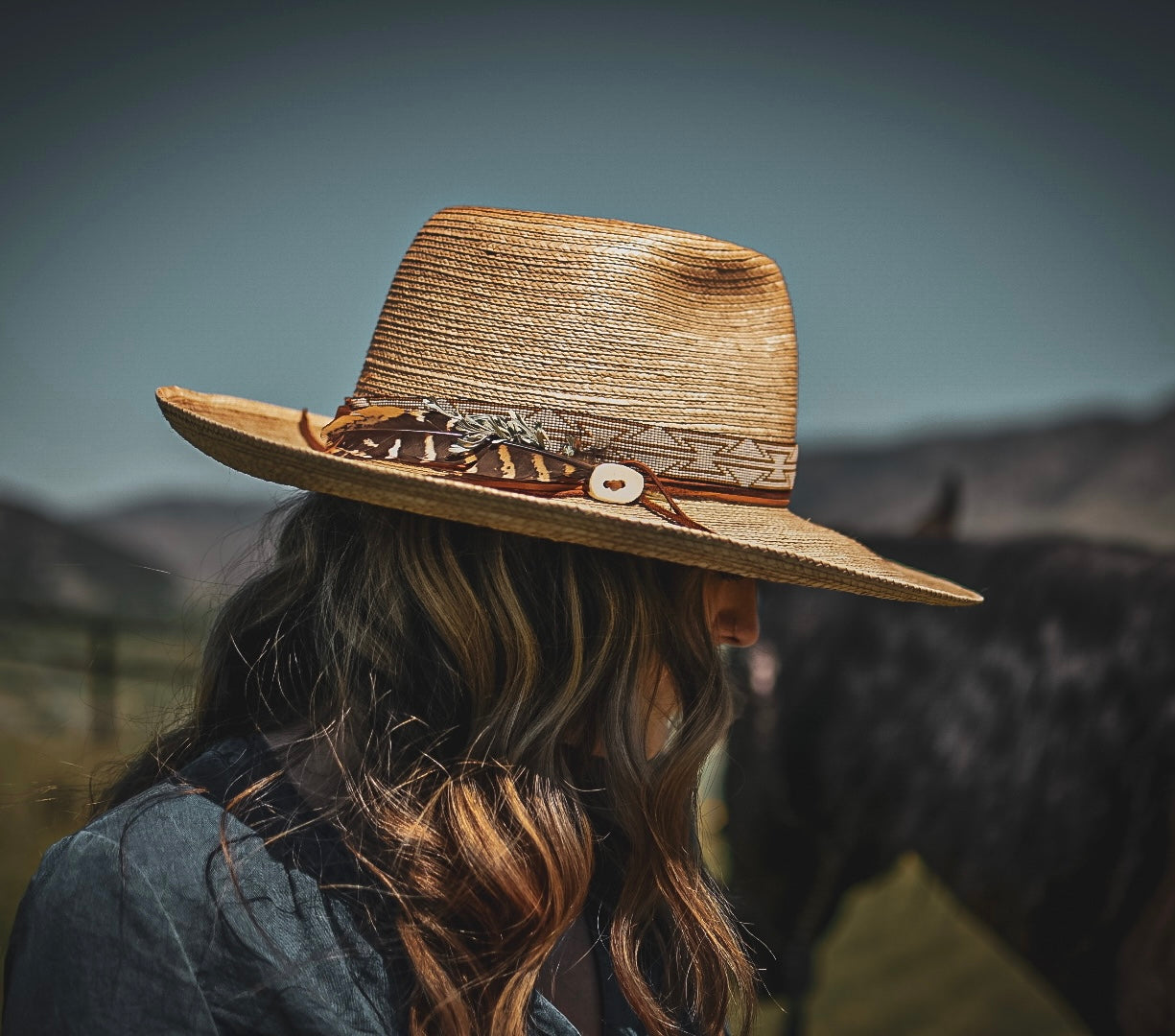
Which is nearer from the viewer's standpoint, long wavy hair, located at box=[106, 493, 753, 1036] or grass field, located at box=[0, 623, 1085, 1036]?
long wavy hair, located at box=[106, 493, 753, 1036]

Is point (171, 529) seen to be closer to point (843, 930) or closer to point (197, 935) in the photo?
point (843, 930)

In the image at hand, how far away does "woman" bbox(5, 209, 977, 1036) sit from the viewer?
2.26 feet

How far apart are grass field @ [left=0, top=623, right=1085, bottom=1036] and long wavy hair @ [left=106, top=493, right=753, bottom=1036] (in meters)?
2.23

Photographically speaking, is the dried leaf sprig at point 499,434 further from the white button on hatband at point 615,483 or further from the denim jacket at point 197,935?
the denim jacket at point 197,935

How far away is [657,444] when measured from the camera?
87 centimetres

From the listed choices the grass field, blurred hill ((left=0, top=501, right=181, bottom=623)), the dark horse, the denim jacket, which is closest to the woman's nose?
the denim jacket

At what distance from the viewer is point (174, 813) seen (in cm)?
72

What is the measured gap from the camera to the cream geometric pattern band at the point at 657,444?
84 cm

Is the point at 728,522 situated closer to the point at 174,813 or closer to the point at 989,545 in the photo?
the point at 174,813

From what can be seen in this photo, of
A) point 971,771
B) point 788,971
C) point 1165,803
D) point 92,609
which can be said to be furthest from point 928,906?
point 92,609

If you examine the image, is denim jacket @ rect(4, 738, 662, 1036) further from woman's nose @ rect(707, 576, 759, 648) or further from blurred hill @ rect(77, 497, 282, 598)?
blurred hill @ rect(77, 497, 282, 598)

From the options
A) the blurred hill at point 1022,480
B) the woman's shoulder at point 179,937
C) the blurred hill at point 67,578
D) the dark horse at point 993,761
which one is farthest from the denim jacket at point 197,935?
the blurred hill at point 1022,480

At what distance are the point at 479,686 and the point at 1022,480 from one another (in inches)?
206

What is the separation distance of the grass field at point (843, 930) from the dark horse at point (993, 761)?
0.28 metres
